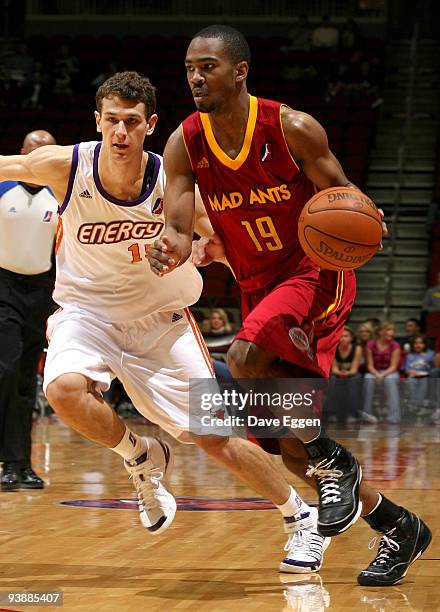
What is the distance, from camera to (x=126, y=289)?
14.7ft

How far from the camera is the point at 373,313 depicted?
1467 centimetres

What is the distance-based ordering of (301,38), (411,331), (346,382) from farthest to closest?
(301,38)
(411,331)
(346,382)

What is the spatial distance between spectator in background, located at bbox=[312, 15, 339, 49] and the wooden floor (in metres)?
12.2

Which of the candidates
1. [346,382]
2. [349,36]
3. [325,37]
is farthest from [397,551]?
[325,37]

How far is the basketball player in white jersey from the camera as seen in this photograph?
438cm

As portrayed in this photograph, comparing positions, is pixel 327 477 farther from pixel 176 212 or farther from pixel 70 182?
pixel 70 182

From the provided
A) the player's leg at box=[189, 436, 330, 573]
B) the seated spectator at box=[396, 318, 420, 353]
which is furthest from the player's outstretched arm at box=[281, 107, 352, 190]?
the seated spectator at box=[396, 318, 420, 353]

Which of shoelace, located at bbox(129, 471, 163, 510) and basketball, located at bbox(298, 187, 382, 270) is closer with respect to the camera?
basketball, located at bbox(298, 187, 382, 270)

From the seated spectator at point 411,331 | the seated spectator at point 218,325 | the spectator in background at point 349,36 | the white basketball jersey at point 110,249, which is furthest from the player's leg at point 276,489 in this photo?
→ the spectator in background at point 349,36

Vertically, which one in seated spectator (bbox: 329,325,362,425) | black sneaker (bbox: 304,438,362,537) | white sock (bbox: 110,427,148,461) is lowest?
seated spectator (bbox: 329,325,362,425)

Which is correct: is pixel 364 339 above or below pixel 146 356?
below

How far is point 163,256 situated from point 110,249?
71cm

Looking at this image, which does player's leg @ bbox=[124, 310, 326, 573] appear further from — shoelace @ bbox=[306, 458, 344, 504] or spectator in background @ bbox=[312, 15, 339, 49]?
spectator in background @ bbox=[312, 15, 339, 49]

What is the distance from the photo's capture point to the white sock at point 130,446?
14.5ft
